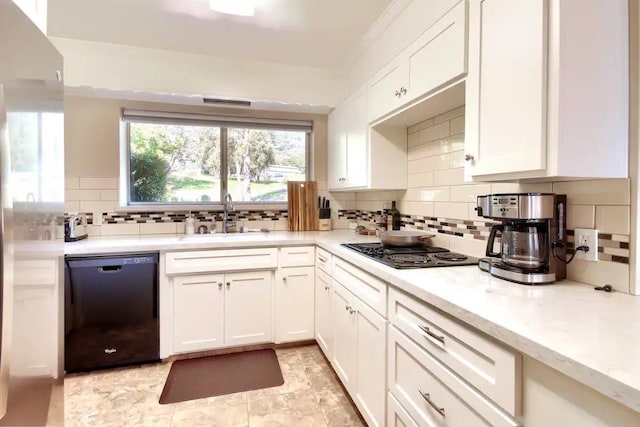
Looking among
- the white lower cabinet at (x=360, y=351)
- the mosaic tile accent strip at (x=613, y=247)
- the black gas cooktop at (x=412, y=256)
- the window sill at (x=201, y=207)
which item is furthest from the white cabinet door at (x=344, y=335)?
the window sill at (x=201, y=207)

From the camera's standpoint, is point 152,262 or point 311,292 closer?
point 152,262

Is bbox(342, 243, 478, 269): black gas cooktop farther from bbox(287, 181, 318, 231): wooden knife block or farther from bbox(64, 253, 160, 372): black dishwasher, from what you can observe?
bbox(64, 253, 160, 372): black dishwasher

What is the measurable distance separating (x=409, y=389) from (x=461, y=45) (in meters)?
1.42

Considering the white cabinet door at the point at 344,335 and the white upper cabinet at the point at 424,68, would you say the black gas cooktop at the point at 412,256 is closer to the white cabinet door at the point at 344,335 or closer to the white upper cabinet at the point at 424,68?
the white cabinet door at the point at 344,335

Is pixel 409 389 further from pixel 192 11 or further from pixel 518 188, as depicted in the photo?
pixel 192 11

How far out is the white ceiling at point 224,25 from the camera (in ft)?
6.35

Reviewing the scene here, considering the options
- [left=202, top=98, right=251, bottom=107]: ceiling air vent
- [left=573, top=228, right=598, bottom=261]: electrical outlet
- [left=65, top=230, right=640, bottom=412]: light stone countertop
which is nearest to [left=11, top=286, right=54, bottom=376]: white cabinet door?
[left=65, top=230, right=640, bottom=412]: light stone countertop

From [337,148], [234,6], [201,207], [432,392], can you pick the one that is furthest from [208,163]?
[432,392]

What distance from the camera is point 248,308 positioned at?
98.0 inches

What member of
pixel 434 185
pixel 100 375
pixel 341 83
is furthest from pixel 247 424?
pixel 341 83

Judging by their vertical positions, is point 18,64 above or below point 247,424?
above

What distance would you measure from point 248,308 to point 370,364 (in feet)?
3.91

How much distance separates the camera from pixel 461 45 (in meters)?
1.39

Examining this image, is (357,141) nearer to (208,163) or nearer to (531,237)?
(208,163)
